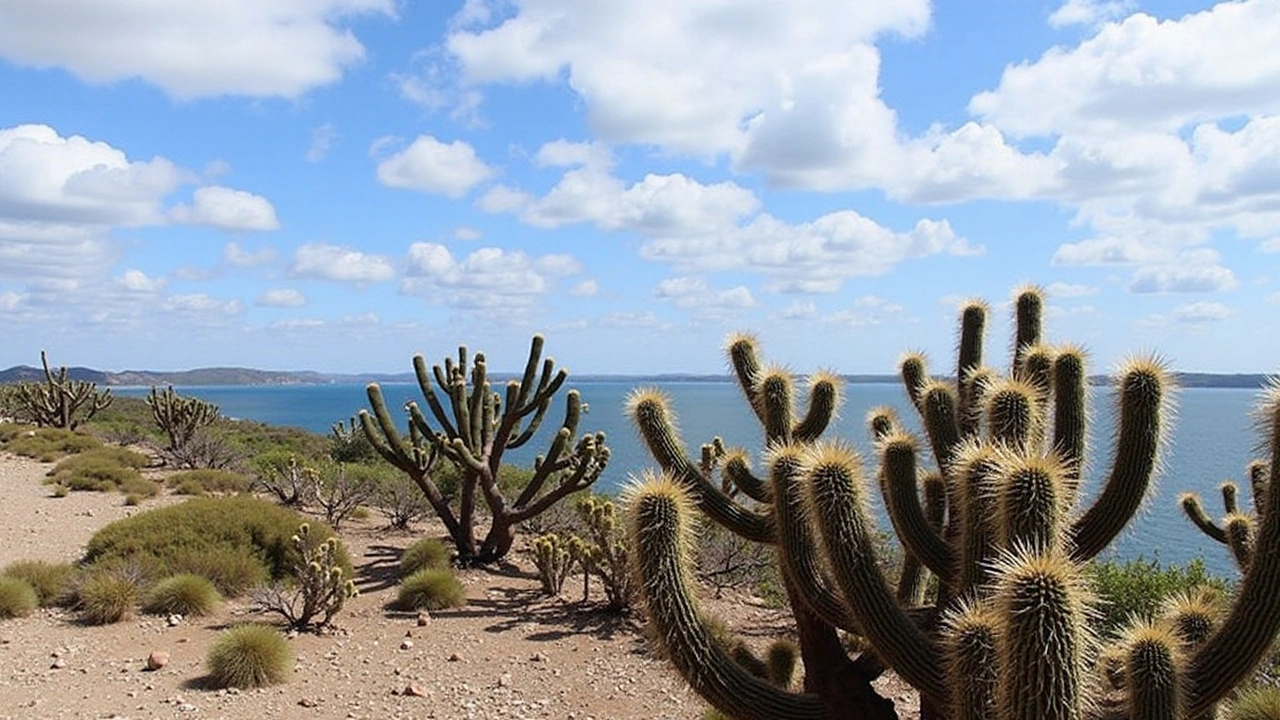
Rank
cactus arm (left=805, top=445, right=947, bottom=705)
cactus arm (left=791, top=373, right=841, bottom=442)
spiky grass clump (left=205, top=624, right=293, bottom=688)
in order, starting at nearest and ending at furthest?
cactus arm (left=805, top=445, right=947, bottom=705)
cactus arm (left=791, top=373, right=841, bottom=442)
spiky grass clump (left=205, top=624, right=293, bottom=688)

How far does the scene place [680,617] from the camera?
4422 millimetres

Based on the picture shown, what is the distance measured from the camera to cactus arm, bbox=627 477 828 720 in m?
4.42

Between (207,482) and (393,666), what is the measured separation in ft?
41.7

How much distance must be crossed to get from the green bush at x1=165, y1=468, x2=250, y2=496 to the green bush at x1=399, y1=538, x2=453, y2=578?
25.2 ft

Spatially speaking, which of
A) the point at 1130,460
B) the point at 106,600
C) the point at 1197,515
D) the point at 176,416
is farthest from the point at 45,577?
the point at 176,416

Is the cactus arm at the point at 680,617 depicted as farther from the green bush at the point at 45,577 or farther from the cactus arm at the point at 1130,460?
the green bush at the point at 45,577

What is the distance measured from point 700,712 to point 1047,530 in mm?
4288

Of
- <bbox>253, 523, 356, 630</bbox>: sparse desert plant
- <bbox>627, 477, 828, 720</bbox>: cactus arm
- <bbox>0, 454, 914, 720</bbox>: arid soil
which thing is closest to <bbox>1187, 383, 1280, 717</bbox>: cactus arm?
<bbox>627, 477, 828, 720</bbox>: cactus arm

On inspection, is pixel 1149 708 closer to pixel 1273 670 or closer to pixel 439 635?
pixel 1273 670

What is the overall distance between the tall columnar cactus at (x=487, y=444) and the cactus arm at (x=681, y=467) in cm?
559

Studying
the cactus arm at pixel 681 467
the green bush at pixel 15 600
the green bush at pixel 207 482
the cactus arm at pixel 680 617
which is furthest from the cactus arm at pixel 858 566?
the green bush at pixel 207 482

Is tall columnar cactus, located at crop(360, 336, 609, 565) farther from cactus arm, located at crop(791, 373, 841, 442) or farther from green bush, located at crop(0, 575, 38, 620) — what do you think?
cactus arm, located at crop(791, 373, 841, 442)

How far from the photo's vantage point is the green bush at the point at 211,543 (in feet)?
34.9

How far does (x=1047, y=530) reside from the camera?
3664 millimetres
